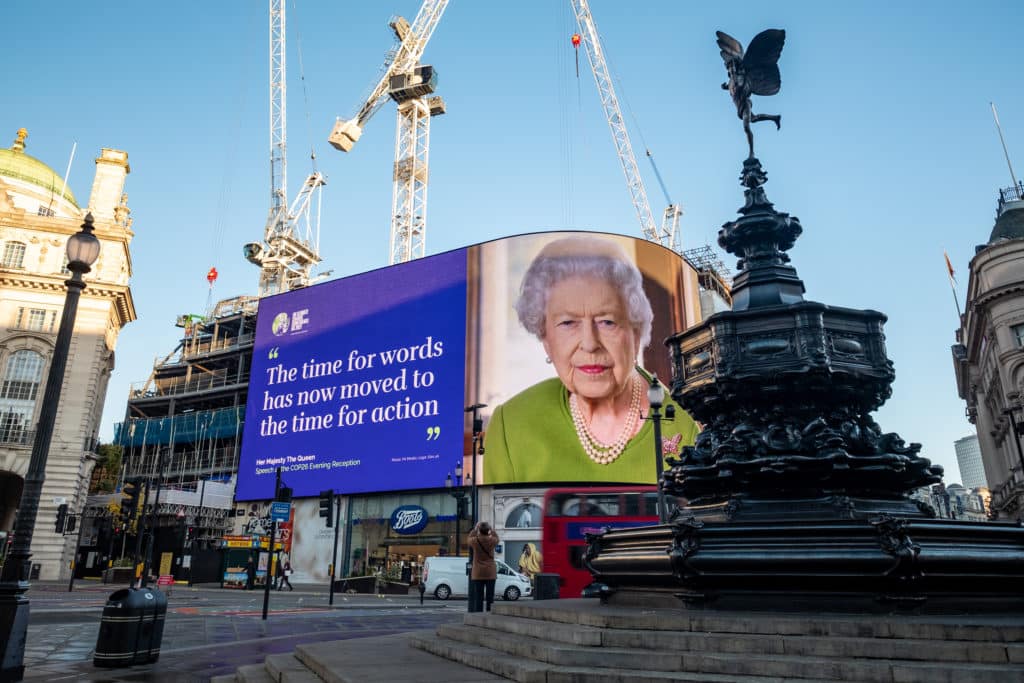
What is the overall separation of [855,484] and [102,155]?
2179 inches

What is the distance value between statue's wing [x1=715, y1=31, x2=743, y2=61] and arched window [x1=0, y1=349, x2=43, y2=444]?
47.4m

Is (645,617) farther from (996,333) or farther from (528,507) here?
(996,333)

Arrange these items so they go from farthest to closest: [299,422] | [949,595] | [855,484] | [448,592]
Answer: [299,422]
[448,592]
[855,484]
[949,595]

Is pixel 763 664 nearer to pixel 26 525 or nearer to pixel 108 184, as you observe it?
pixel 26 525

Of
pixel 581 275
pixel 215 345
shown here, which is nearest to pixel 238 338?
pixel 215 345

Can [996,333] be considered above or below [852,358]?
above

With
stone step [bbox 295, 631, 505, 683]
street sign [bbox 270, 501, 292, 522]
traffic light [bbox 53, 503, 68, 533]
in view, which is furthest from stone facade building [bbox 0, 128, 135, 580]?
stone step [bbox 295, 631, 505, 683]

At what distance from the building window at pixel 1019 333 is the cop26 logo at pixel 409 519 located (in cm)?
3543

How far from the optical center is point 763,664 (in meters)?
4.37

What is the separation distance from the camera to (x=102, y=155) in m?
48.6

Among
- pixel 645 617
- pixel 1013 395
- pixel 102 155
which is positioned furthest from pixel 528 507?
pixel 102 155

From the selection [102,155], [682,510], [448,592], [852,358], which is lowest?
[448,592]

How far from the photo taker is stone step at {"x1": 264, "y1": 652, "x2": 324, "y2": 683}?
6.16 m

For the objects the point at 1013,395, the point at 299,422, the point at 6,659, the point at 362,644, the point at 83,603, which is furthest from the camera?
the point at 299,422
